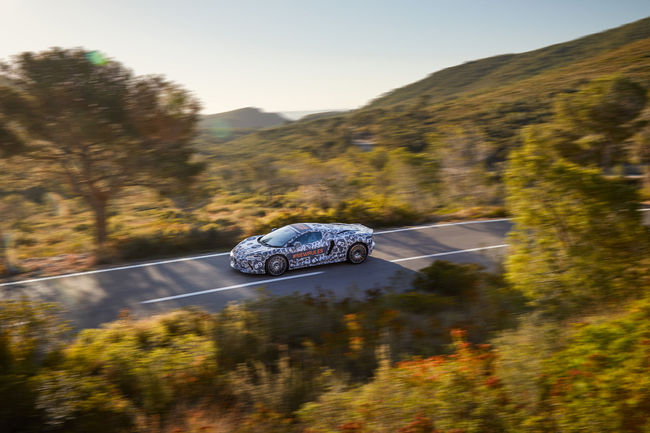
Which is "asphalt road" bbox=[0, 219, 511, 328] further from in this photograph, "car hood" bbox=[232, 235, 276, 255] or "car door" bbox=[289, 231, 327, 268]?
"car hood" bbox=[232, 235, 276, 255]

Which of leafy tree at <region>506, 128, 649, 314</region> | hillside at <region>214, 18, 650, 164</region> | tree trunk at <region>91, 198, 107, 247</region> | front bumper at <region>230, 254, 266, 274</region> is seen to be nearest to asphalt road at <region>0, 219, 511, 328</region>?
front bumper at <region>230, 254, 266, 274</region>

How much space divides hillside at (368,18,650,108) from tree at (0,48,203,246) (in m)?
101

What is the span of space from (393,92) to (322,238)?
138346 millimetres

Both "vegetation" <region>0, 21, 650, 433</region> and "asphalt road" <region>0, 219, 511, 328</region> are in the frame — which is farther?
"asphalt road" <region>0, 219, 511, 328</region>

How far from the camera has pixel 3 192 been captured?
49.1 ft

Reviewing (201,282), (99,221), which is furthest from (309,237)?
(99,221)

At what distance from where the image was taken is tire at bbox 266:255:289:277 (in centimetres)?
1135

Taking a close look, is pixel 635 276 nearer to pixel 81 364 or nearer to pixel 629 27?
pixel 81 364

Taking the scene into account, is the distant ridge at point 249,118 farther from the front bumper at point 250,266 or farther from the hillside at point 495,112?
the front bumper at point 250,266

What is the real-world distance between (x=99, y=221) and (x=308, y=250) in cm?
812

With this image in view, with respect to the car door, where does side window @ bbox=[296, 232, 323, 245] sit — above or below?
above

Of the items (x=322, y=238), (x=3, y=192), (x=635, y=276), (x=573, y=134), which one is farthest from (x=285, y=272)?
(x=573, y=134)

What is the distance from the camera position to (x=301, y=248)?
11.6m

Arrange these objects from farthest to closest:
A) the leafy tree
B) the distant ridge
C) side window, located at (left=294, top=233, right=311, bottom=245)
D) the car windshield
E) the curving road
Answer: the distant ridge
side window, located at (left=294, top=233, right=311, bottom=245)
the car windshield
the curving road
the leafy tree
